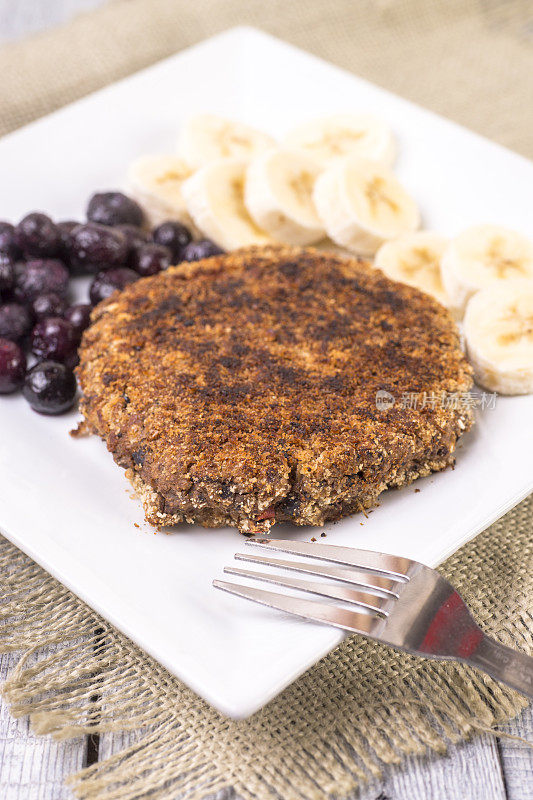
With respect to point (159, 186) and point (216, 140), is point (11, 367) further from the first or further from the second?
point (216, 140)

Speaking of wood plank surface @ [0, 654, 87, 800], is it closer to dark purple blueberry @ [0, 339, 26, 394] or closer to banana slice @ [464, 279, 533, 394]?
dark purple blueberry @ [0, 339, 26, 394]

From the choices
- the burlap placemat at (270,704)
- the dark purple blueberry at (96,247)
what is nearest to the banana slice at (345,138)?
the dark purple blueberry at (96,247)

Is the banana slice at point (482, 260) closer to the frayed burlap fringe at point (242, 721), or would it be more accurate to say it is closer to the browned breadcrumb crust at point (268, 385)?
the browned breadcrumb crust at point (268, 385)

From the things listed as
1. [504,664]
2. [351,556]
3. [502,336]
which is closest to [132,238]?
[502,336]

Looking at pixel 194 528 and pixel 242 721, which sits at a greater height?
pixel 194 528

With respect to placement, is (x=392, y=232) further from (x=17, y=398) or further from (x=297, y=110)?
(x=17, y=398)
